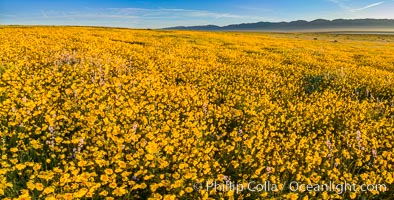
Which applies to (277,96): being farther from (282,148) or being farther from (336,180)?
(336,180)

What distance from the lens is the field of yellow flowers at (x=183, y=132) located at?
5234mm

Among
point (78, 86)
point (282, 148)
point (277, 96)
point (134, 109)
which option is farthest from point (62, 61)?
point (282, 148)

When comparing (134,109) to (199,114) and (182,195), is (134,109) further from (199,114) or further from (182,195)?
(182,195)

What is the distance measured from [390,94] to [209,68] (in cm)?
696

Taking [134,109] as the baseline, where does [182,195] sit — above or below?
below

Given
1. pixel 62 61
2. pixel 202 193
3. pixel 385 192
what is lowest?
pixel 385 192

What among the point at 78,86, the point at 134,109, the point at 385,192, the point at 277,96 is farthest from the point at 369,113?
the point at 78,86

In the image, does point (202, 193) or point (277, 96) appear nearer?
point (202, 193)

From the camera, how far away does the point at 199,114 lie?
27.6 ft

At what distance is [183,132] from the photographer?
7.31 meters

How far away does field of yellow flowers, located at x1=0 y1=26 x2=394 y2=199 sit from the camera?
523 centimetres

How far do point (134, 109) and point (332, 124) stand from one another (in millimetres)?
5090

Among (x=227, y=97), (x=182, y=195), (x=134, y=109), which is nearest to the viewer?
(x=182, y=195)

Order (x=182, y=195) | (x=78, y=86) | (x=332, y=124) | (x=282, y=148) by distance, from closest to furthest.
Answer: (x=182, y=195)
(x=282, y=148)
(x=332, y=124)
(x=78, y=86)
